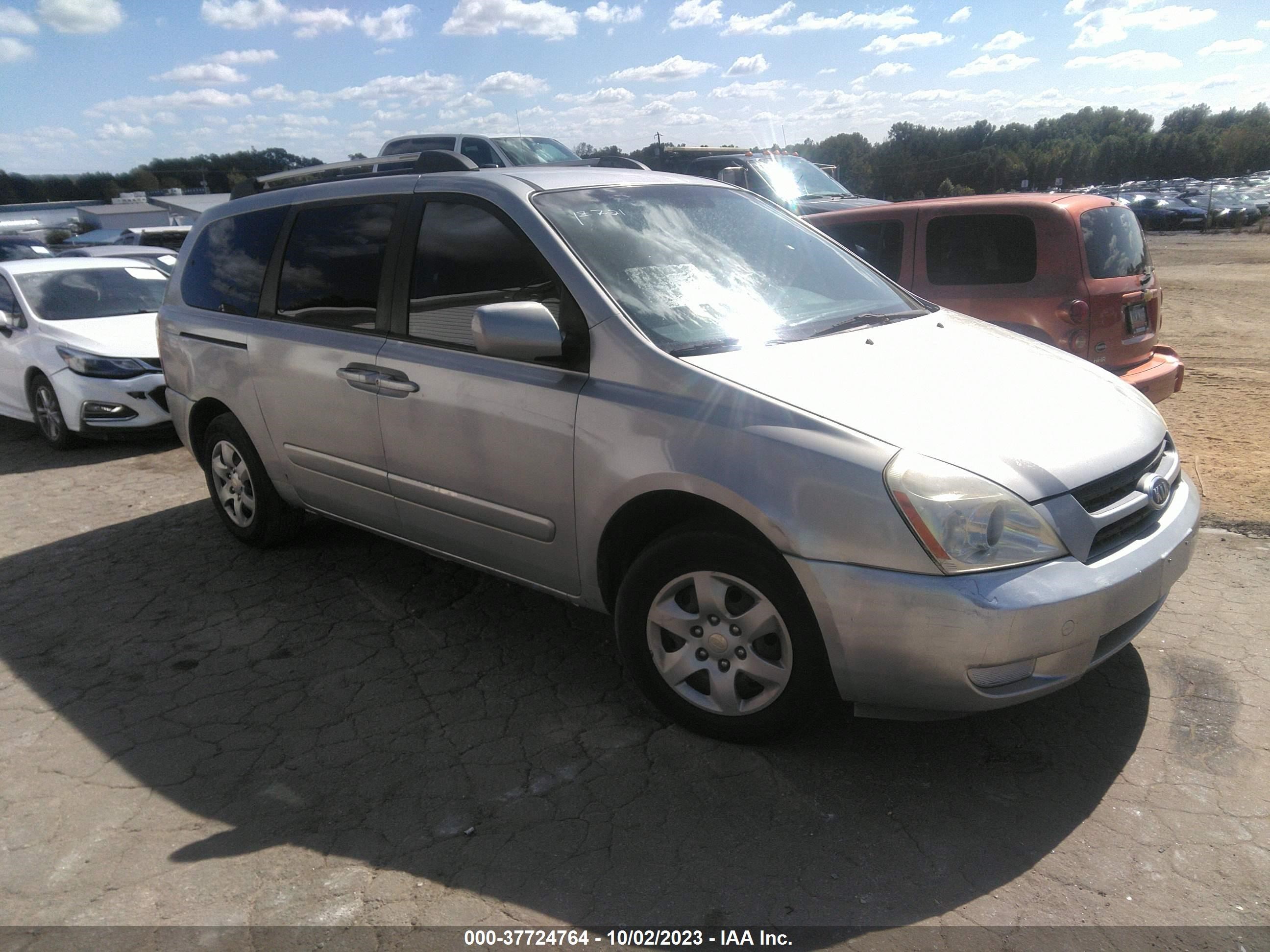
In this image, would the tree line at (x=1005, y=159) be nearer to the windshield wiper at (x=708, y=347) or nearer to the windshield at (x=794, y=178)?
the windshield at (x=794, y=178)

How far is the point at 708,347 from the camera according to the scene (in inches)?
128

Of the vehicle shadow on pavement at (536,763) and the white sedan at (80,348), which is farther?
the white sedan at (80,348)

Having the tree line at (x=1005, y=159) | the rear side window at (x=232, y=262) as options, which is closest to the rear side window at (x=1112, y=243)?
the rear side window at (x=232, y=262)

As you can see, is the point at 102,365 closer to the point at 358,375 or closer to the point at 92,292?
the point at 92,292

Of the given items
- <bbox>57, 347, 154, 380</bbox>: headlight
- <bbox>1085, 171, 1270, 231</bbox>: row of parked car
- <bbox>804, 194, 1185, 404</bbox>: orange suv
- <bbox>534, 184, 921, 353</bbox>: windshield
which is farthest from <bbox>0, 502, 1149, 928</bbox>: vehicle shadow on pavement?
<bbox>1085, 171, 1270, 231</bbox>: row of parked car

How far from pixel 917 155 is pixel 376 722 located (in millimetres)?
70504

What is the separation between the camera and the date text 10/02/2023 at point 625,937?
94.6 inches

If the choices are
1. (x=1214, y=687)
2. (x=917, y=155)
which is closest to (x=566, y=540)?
(x=1214, y=687)

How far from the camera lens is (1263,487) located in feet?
18.3

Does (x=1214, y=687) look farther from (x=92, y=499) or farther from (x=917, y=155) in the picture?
(x=917, y=155)

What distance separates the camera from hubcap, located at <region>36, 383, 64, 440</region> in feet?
26.5

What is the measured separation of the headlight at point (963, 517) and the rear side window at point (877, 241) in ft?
15.9

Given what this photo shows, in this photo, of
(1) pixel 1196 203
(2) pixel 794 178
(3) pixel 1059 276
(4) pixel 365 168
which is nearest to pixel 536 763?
(4) pixel 365 168

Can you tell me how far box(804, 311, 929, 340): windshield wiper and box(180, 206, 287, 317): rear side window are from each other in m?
2.78
